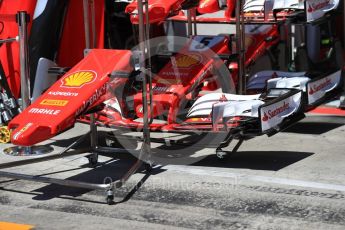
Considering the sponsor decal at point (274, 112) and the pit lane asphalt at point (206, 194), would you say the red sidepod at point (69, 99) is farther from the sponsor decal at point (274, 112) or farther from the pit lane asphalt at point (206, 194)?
the sponsor decal at point (274, 112)

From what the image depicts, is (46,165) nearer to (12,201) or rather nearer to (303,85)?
(12,201)

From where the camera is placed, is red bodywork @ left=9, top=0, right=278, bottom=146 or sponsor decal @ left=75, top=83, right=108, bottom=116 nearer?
red bodywork @ left=9, top=0, right=278, bottom=146

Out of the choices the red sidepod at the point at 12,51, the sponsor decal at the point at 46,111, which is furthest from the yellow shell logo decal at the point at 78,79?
the red sidepod at the point at 12,51

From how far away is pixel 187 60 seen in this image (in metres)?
7.84

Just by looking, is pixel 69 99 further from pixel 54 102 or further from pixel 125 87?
pixel 125 87

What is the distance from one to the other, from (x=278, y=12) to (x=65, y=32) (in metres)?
2.73

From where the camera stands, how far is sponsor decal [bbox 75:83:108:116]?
238 inches

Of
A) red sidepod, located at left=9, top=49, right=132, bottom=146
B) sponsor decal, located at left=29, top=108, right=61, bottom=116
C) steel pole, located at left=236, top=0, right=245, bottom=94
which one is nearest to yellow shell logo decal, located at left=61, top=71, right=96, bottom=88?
red sidepod, located at left=9, top=49, right=132, bottom=146

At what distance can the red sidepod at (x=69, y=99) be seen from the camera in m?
5.79

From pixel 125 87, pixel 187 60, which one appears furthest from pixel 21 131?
pixel 187 60

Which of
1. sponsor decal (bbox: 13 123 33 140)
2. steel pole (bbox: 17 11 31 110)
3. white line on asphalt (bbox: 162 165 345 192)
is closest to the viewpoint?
sponsor decal (bbox: 13 123 33 140)

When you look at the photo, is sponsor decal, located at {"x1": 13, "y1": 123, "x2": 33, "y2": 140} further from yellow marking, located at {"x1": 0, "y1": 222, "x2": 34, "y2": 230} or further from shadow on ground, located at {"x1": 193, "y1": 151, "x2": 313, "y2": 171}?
shadow on ground, located at {"x1": 193, "y1": 151, "x2": 313, "y2": 171}

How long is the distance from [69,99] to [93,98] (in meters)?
0.20

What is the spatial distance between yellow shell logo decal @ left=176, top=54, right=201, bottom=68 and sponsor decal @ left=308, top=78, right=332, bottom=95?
4.06 ft
